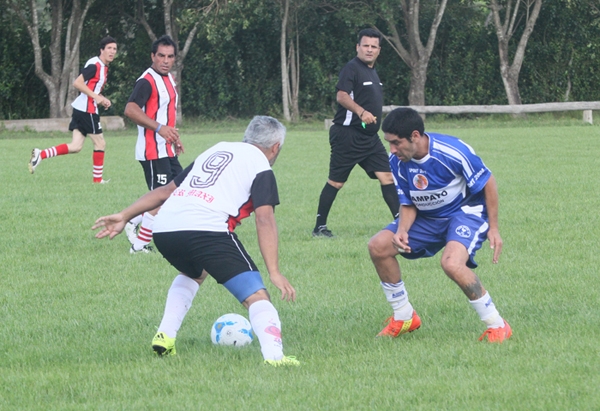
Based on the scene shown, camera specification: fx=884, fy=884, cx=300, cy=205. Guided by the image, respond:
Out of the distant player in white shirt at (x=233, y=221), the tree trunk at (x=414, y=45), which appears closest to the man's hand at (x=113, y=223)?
the distant player in white shirt at (x=233, y=221)

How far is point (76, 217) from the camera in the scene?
35.1 ft

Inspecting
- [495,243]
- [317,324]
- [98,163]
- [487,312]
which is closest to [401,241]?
[495,243]

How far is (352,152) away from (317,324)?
155 inches

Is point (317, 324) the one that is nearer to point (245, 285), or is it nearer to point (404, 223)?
point (404, 223)

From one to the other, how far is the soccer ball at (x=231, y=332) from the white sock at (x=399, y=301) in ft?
2.95

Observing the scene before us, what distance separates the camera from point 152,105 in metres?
8.74

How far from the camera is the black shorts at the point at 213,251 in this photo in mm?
4633

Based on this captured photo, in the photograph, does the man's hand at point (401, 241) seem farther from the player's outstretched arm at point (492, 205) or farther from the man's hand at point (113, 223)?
the man's hand at point (113, 223)

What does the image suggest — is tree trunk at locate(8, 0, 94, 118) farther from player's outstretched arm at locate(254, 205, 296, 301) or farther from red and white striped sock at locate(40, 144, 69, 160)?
player's outstretched arm at locate(254, 205, 296, 301)

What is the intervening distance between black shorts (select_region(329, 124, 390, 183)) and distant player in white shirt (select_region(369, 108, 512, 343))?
380cm

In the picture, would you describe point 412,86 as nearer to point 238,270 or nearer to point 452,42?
point 452,42

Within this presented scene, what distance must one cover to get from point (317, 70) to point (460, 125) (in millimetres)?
6253

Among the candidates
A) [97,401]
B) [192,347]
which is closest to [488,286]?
[192,347]

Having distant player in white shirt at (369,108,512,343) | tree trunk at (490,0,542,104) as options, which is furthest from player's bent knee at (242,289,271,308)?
tree trunk at (490,0,542,104)
